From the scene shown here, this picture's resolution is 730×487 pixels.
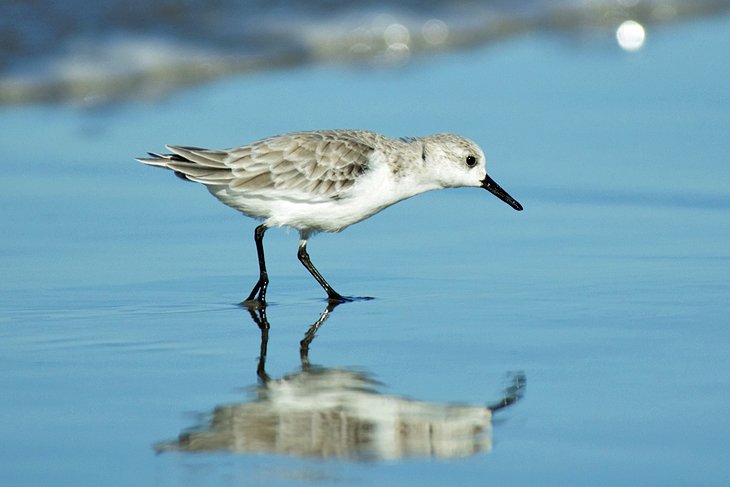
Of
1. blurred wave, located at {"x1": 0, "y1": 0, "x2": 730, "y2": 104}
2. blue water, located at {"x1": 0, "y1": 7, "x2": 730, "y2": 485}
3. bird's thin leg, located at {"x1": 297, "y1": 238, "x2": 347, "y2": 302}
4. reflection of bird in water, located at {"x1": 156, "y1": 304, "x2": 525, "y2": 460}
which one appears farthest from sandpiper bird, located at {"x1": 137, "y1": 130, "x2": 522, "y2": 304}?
blurred wave, located at {"x1": 0, "y1": 0, "x2": 730, "y2": 104}

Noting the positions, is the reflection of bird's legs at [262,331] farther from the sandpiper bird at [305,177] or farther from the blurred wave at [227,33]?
the blurred wave at [227,33]

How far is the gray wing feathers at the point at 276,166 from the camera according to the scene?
6.61 metres

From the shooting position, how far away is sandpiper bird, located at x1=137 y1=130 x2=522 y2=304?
6.63 meters

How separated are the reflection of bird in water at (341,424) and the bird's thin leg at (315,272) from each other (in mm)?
1241

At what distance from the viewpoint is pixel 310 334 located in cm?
595

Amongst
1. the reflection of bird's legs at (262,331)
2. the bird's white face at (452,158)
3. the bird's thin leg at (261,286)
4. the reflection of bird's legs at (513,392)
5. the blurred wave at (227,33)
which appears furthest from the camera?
the blurred wave at (227,33)

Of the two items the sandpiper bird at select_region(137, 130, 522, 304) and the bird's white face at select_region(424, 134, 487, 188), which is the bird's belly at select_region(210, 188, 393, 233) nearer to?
the sandpiper bird at select_region(137, 130, 522, 304)

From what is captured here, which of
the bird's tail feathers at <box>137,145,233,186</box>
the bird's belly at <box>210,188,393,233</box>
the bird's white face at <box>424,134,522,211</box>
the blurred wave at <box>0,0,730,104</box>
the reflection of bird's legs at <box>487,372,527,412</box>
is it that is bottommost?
the reflection of bird's legs at <box>487,372,527,412</box>

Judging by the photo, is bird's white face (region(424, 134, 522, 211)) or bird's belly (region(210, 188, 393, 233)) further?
bird's white face (region(424, 134, 522, 211))

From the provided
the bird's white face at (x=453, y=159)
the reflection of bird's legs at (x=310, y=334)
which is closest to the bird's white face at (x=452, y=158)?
the bird's white face at (x=453, y=159)

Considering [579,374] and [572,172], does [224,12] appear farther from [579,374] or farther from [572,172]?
[579,374]

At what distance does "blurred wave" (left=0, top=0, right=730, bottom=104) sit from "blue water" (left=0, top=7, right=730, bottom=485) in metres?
0.56

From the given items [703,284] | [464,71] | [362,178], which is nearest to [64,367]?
[362,178]

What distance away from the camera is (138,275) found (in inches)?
266
